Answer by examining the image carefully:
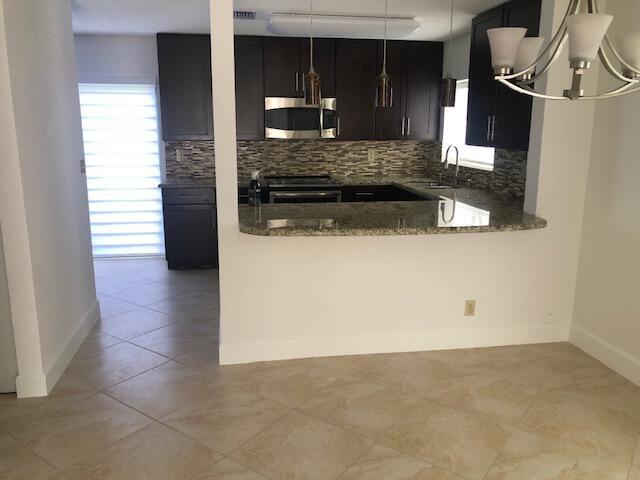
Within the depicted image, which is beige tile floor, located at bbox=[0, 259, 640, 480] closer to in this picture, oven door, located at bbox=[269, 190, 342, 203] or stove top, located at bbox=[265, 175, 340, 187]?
oven door, located at bbox=[269, 190, 342, 203]

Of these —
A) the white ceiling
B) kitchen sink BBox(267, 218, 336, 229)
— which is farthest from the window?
kitchen sink BBox(267, 218, 336, 229)

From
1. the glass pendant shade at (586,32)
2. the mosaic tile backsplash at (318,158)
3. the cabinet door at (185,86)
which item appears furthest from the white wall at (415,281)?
the cabinet door at (185,86)

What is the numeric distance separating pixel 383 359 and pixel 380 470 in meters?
1.07

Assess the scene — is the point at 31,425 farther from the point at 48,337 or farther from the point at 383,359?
the point at 383,359

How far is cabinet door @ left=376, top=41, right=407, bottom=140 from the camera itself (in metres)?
5.38

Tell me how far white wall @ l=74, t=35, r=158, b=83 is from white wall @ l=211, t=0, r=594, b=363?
325cm

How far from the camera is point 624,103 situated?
117 inches

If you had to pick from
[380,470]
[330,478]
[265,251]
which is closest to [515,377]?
[380,470]

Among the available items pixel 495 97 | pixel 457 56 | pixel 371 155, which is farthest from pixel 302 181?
pixel 495 97

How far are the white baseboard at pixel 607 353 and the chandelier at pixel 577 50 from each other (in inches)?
76.3

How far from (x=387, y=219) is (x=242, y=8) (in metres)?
2.12

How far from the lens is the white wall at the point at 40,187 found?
2613 mm

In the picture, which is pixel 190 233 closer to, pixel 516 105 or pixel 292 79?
pixel 292 79

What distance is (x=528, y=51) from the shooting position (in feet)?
5.40
